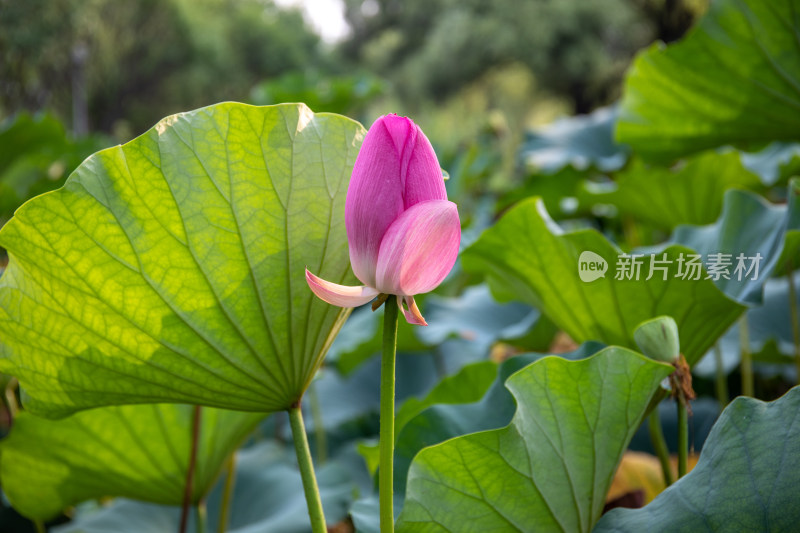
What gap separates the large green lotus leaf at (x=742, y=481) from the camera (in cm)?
46

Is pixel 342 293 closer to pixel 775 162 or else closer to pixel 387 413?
pixel 387 413

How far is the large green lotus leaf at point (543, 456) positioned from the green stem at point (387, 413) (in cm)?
3

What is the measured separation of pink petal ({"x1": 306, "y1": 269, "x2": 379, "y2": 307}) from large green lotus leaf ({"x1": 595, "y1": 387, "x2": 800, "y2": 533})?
0.88 feet

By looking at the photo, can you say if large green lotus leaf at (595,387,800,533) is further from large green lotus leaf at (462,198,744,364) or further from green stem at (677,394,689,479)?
large green lotus leaf at (462,198,744,364)

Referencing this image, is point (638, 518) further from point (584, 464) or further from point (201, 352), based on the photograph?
point (201, 352)

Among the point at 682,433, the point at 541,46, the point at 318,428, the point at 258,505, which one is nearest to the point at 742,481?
the point at 682,433

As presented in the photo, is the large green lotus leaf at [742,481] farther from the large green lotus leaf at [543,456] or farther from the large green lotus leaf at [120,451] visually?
the large green lotus leaf at [120,451]

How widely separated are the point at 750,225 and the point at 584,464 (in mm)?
470

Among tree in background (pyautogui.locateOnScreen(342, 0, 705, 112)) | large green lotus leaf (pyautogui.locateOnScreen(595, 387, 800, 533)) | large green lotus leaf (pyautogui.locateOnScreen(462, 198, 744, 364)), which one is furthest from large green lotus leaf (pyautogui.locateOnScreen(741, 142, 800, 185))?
tree in background (pyautogui.locateOnScreen(342, 0, 705, 112))

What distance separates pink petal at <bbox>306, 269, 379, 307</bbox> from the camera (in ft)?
1.48

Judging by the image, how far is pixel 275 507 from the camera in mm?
1049

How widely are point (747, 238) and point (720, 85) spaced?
45cm

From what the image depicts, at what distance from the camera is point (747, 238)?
2.75ft

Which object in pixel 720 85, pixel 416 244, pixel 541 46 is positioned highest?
pixel 541 46
